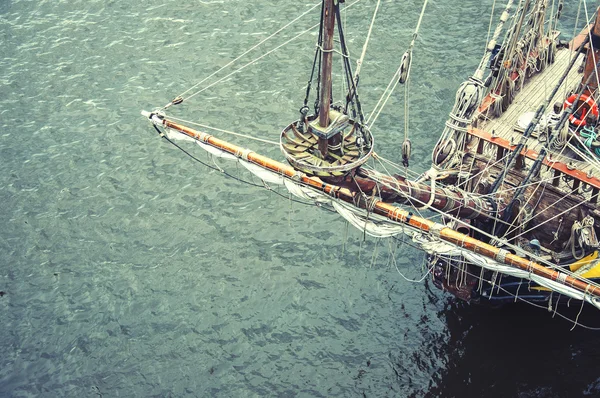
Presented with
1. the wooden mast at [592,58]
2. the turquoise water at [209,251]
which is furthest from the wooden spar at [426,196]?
the wooden mast at [592,58]

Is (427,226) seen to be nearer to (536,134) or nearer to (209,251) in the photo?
(536,134)

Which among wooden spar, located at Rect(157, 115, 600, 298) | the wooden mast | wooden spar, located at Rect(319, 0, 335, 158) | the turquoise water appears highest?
wooden spar, located at Rect(319, 0, 335, 158)

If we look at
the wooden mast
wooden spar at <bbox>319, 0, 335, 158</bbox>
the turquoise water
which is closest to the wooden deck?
the wooden mast

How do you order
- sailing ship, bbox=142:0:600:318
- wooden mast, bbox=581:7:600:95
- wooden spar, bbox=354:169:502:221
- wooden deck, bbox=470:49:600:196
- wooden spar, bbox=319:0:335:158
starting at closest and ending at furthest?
1. wooden spar, bbox=319:0:335:158
2. sailing ship, bbox=142:0:600:318
3. wooden spar, bbox=354:169:502:221
4. wooden deck, bbox=470:49:600:196
5. wooden mast, bbox=581:7:600:95

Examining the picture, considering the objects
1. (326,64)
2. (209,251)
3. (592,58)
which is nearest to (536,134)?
(592,58)

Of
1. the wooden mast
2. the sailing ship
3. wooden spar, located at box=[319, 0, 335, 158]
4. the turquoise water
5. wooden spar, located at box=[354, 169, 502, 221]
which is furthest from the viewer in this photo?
the turquoise water

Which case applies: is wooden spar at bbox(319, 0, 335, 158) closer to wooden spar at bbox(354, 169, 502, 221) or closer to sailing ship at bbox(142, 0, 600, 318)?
sailing ship at bbox(142, 0, 600, 318)

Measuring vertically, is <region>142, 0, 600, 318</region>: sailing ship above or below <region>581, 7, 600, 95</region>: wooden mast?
below

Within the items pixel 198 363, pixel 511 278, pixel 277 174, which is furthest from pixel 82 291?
pixel 511 278

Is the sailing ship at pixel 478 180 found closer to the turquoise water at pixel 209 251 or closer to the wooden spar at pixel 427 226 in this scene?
the wooden spar at pixel 427 226
